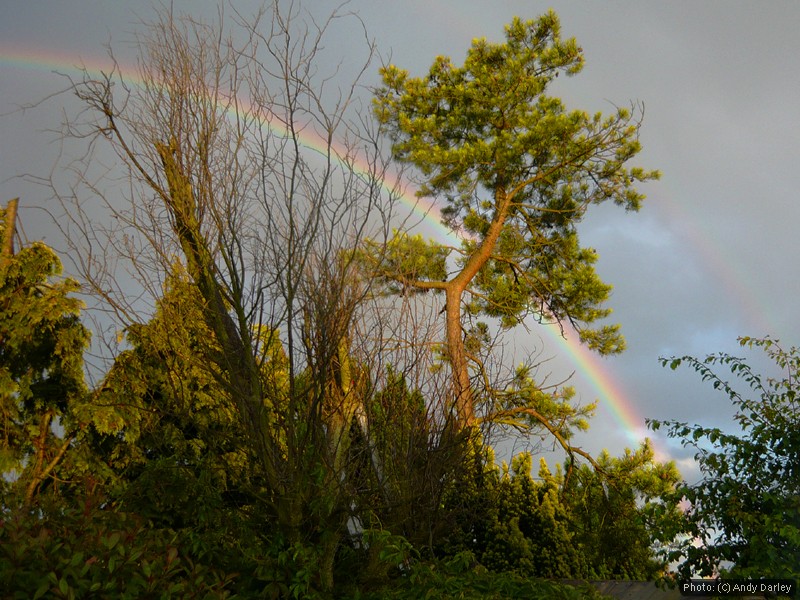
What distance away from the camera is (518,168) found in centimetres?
1320

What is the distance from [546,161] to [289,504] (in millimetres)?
10188

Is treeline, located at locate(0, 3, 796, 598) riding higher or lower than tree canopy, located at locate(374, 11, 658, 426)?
lower

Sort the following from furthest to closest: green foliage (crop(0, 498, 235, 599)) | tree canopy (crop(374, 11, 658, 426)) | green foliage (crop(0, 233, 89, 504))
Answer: tree canopy (crop(374, 11, 658, 426)) < green foliage (crop(0, 233, 89, 504)) < green foliage (crop(0, 498, 235, 599))

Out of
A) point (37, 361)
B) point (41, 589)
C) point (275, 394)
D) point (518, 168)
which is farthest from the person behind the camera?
point (518, 168)

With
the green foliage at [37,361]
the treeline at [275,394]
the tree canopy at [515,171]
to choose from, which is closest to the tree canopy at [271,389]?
the treeline at [275,394]

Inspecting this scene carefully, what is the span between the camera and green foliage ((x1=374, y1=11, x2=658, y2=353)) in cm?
1303

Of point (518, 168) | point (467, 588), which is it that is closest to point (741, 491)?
point (467, 588)

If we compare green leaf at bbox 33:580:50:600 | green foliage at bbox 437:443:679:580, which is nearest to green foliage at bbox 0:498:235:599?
green leaf at bbox 33:580:50:600

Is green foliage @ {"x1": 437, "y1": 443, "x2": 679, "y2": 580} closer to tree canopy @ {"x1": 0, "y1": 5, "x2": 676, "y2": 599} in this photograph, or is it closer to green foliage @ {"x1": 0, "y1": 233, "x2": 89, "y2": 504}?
tree canopy @ {"x1": 0, "y1": 5, "x2": 676, "y2": 599}

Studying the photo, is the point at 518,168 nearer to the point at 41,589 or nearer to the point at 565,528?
the point at 565,528

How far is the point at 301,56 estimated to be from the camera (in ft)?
14.9

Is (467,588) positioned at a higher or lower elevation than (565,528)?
lower

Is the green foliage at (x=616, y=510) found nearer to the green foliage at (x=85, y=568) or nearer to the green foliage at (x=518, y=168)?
the green foliage at (x=518, y=168)

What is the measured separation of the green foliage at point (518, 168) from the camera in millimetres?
13031
